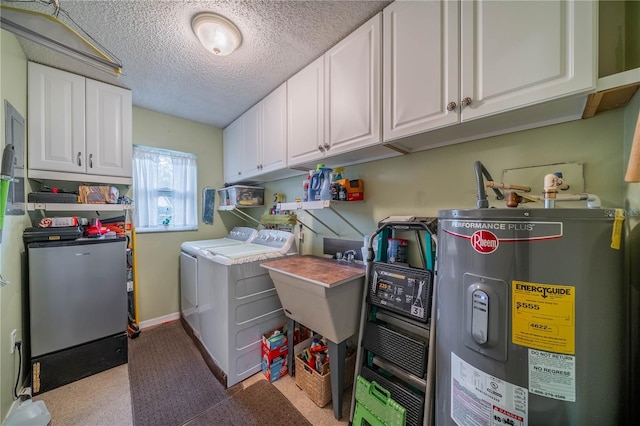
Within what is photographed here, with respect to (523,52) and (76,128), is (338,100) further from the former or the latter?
(76,128)

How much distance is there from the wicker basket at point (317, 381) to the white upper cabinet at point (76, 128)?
8.09ft

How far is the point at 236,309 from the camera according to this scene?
1.88 metres

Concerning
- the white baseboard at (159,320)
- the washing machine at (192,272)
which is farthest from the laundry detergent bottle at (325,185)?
the white baseboard at (159,320)

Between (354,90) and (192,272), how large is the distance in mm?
2421

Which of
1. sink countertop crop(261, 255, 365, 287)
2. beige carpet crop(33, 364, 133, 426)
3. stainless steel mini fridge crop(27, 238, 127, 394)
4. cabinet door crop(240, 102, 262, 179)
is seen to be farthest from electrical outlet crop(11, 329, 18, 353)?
cabinet door crop(240, 102, 262, 179)

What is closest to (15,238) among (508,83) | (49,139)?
(49,139)

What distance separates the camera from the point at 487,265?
80 cm

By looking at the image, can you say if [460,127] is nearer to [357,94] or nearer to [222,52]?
[357,94]

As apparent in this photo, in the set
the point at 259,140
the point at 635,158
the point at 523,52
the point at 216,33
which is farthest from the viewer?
the point at 259,140

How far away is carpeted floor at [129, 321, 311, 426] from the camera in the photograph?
157 cm

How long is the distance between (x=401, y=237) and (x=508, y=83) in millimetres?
1024

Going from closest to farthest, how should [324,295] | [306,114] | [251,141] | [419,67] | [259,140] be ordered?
[419,67] < [324,295] < [306,114] < [259,140] < [251,141]

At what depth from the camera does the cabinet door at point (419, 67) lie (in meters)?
1.17

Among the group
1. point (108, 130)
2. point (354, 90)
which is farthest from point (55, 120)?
point (354, 90)
